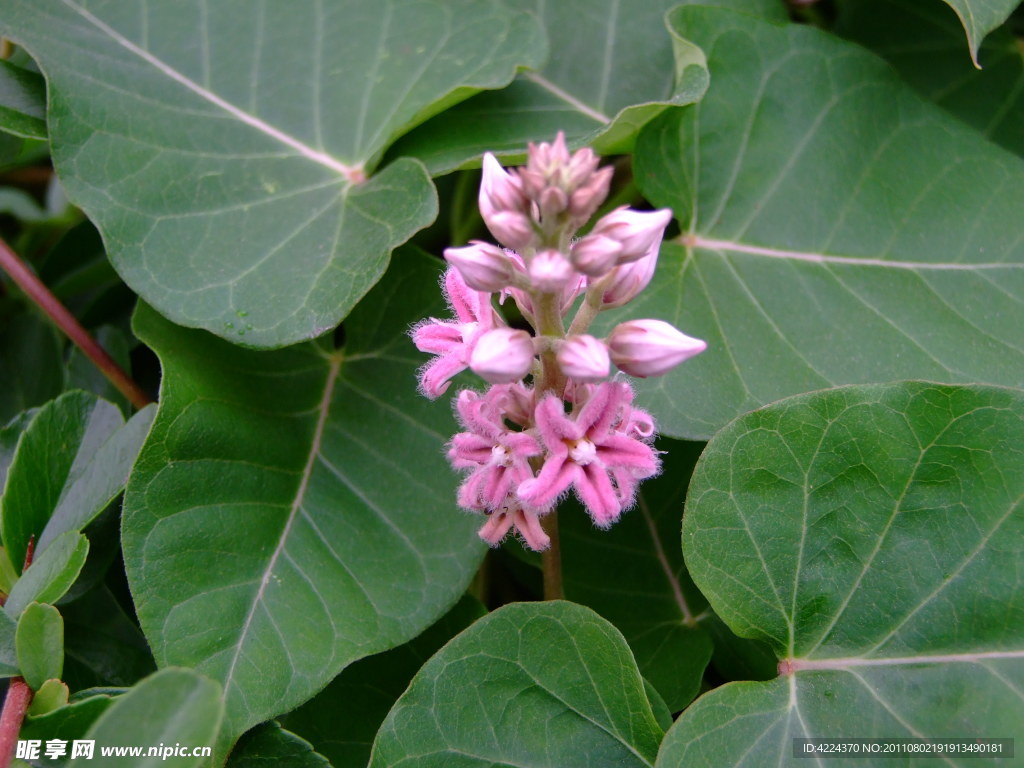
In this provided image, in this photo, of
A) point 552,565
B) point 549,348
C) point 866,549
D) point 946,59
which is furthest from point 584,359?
point 946,59

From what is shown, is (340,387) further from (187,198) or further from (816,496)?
(816,496)

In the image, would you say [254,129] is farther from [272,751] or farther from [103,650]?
[272,751]

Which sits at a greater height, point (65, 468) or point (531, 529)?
point (531, 529)

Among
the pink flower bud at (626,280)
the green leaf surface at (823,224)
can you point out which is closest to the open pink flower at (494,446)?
the pink flower bud at (626,280)

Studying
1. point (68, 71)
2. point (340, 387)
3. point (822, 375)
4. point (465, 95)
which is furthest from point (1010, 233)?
point (68, 71)

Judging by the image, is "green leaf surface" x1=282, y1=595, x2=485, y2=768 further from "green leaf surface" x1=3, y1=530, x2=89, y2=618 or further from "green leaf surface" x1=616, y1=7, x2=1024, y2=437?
"green leaf surface" x1=616, y1=7, x2=1024, y2=437

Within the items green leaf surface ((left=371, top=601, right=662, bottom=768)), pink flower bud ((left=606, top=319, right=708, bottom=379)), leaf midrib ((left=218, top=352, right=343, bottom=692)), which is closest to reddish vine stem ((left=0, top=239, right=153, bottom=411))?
leaf midrib ((left=218, top=352, right=343, bottom=692))

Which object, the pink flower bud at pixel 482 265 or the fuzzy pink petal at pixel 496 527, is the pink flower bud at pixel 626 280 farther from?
the fuzzy pink petal at pixel 496 527

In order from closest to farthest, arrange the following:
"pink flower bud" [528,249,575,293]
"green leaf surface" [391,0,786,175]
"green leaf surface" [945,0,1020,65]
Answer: "pink flower bud" [528,249,575,293], "green leaf surface" [945,0,1020,65], "green leaf surface" [391,0,786,175]
